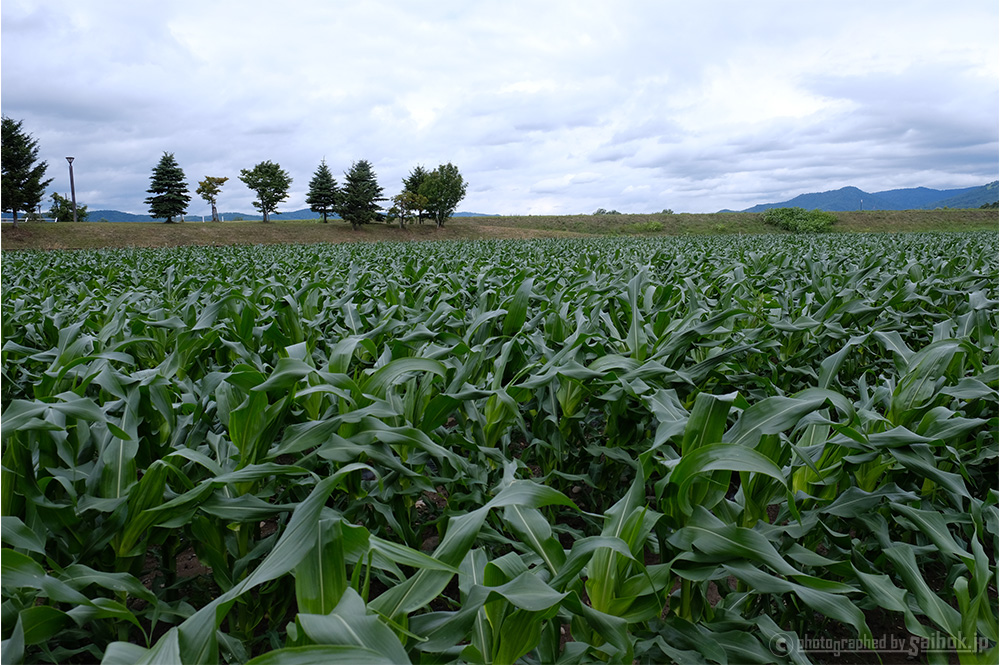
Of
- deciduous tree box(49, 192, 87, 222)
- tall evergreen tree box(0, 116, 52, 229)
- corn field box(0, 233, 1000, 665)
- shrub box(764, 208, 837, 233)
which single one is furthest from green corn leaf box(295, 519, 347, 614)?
deciduous tree box(49, 192, 87, 222)

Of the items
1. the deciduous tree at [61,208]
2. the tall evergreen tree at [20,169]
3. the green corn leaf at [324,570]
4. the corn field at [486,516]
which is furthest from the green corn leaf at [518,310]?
the deciduous tree at [61,208]

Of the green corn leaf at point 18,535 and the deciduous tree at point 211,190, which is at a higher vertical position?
the deciduous tree at point 211,190

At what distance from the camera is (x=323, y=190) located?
52438 millimetres

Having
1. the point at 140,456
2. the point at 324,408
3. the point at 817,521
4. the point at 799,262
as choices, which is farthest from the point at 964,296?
the point at 140,456

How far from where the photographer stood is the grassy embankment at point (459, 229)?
34.5 metres

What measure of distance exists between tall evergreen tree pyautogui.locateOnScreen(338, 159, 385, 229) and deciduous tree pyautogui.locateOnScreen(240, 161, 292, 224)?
6482 mm

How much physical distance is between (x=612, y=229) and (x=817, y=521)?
57205mm

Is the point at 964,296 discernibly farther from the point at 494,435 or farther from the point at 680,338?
the point at 494,435

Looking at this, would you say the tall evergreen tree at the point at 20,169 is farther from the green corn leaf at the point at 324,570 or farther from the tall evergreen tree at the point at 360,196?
the green corn leaf at the point at 324,570

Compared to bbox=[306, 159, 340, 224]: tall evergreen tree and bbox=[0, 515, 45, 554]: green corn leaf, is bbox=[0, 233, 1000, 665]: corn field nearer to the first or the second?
bbox=[0, 515, 45, 554]: green corn leaf

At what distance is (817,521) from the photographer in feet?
5.05

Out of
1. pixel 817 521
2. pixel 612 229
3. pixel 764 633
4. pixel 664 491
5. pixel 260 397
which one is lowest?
pixel 764 633

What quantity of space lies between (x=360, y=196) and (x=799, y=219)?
42.3 m

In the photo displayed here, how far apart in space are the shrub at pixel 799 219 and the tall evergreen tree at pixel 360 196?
39.5 m
